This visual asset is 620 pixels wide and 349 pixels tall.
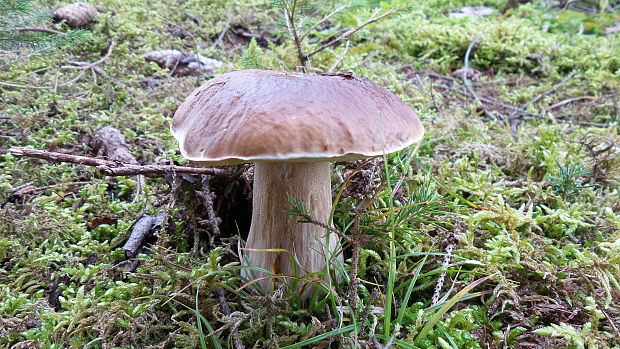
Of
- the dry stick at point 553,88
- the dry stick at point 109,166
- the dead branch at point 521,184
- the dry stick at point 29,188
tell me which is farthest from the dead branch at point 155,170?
the dry stick at point 553,88

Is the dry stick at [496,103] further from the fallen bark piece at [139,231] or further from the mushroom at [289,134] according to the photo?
the fallen bark piece at [139,231]

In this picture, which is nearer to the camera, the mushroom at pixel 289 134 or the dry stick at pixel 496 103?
the mushroom at pixel 289 134

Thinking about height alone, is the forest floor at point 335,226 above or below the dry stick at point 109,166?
below

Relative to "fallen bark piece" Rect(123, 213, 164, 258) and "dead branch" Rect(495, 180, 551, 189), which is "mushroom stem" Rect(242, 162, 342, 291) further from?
"dead branch" Rect(495, 180, 551, 189)

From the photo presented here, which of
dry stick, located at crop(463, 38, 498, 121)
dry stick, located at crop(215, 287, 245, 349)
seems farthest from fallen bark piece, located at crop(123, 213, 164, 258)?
dry stick, located at crop(463, 38, 498, 121)

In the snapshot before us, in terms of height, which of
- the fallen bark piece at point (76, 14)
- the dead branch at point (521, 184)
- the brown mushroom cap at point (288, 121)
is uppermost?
the fallen bark piece at point (76, 14)

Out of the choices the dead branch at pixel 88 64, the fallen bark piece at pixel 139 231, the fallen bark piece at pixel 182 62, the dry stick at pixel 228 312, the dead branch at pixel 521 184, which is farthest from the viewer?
the fallen bark piece at pixel 182 62
